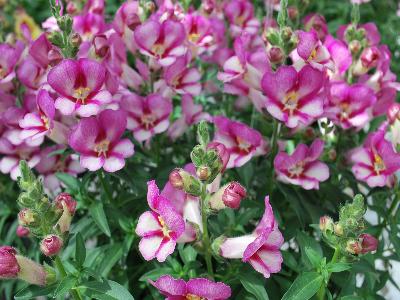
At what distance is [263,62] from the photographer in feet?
5.86

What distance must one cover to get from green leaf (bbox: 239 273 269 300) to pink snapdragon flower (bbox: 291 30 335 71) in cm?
58

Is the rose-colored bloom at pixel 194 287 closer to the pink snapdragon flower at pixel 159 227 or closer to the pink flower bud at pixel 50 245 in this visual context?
the pink snapdragon flower at pixel 159 227

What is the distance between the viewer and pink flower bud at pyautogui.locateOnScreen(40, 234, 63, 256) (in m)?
1.33

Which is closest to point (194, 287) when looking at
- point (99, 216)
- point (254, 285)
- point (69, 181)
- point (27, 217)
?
point (254, 285)

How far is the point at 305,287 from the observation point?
4.79 ft

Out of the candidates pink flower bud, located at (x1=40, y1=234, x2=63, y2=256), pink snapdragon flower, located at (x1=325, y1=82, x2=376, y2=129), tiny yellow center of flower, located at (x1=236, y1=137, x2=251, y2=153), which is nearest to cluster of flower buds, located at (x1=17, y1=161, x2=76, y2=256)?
pink flower bud, located at (x1=40, y1=234, x2=63, y2=256)

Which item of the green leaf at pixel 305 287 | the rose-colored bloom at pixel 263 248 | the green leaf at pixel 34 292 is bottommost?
the green leaf at pixel 305 287

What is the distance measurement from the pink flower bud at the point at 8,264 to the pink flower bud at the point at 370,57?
46.3 inches

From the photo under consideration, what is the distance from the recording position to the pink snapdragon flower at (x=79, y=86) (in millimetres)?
1518

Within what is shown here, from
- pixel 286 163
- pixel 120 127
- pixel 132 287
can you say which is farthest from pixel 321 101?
pixel 132 287

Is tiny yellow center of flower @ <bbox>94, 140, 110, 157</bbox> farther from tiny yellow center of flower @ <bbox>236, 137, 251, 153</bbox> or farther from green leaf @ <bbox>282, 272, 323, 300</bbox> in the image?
green leaf @ <bbox>282, 272, 323, 300</bbox>

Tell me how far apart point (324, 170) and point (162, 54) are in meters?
0.59

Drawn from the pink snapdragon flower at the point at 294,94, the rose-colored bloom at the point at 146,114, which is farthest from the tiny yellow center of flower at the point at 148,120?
the pink snapdragon flower at the point at 294,94

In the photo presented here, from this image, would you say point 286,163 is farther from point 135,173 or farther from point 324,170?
point 135,173
